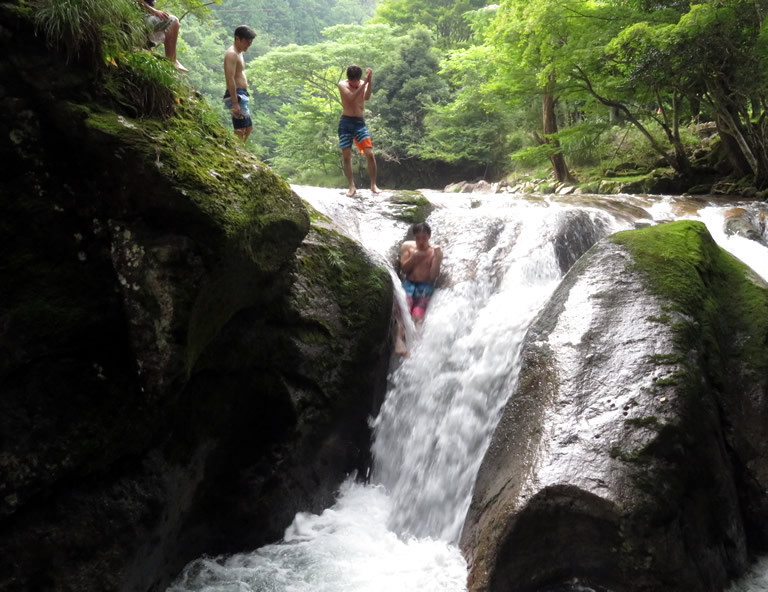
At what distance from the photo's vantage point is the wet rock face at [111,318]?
2.80 metres

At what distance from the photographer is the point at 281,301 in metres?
4.31

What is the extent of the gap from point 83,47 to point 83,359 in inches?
69.4

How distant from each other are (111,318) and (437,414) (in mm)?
2817

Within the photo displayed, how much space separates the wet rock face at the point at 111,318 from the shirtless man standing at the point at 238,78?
313 cm

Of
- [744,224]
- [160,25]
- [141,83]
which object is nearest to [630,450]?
[141,83]

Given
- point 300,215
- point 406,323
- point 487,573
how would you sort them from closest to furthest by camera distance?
point 487,573
point 300,215
point 406,323

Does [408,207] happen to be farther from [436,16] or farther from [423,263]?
[436,16]

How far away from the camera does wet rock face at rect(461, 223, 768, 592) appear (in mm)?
2998

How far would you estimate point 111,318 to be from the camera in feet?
10.1

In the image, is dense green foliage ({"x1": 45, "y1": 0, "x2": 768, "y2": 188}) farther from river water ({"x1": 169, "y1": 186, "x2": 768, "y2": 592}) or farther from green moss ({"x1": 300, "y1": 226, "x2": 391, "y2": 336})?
river water ({"x1": 169, "y1": 186, "x2": 768, "y2": 592})

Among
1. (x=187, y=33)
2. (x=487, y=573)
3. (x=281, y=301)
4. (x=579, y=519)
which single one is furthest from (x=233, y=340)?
(x=187, y=33)

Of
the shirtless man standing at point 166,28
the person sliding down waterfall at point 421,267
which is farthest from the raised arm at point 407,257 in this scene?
the shirtless man standing at point 166,28

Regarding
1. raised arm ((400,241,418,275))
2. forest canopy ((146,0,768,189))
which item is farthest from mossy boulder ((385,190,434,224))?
forest canopy ((146,0,768,189))

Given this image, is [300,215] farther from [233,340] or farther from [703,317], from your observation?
[703,317]
